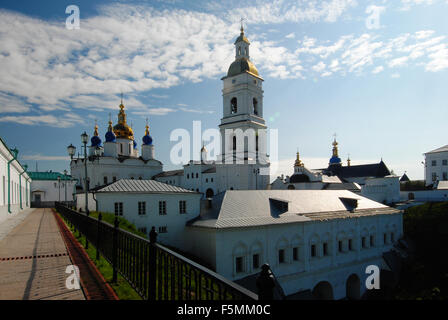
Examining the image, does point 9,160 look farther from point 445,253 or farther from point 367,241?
point 445,253

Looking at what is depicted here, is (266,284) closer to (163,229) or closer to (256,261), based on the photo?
(256,261)

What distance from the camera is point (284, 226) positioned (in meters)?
19.7

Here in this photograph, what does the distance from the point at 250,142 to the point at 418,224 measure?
22922 millimetres

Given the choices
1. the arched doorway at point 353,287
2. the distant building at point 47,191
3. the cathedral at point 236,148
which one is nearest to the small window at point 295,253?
the arched doorway at point 353,287

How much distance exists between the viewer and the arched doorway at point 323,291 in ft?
69.8

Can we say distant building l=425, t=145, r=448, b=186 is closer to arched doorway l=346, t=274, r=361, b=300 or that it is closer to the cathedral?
the cathedral

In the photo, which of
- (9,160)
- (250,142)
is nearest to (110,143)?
(250,142)

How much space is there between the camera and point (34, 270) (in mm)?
5836

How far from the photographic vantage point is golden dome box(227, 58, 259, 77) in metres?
42.3

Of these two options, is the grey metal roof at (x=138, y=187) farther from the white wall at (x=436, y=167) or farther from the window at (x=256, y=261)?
the white wall at (x=436, y=167)

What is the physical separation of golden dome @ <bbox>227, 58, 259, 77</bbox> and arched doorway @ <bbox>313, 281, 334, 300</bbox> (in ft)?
101

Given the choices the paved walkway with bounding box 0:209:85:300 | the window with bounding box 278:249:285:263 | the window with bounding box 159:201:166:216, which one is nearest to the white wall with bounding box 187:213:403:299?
the window with bounding box 278:249:285:263

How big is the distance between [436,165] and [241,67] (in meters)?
39.4

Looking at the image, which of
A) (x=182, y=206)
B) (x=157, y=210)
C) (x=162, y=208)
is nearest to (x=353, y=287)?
(x=182, y=206)
